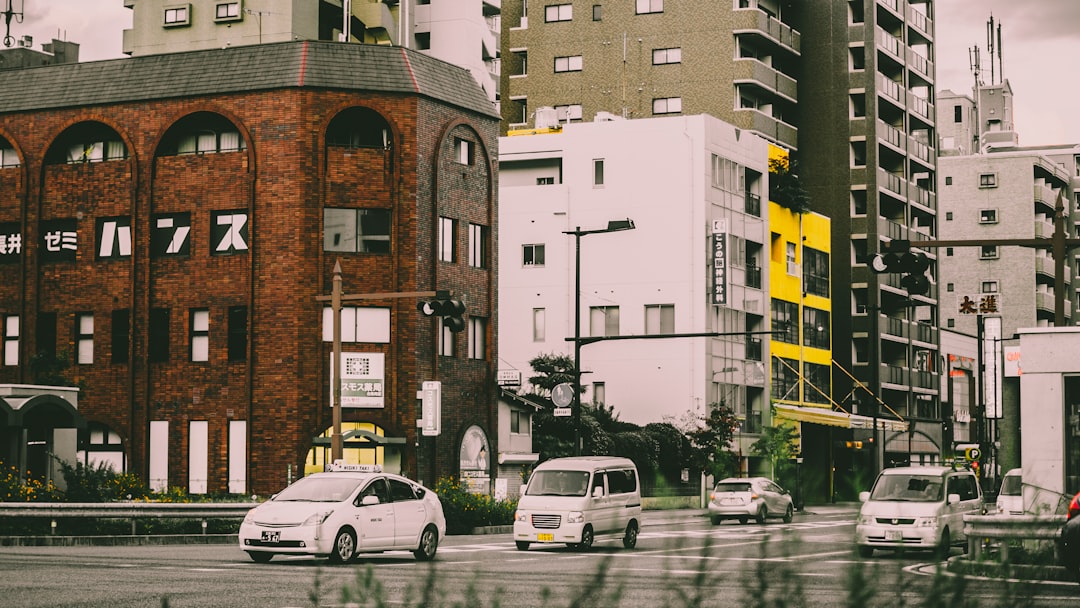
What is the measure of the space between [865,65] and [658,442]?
1197 inches

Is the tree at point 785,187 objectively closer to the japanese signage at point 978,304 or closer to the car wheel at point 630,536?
the japanese signage at point 978,304

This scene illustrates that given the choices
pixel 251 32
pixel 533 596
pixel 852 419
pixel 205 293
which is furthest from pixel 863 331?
pixel 533 596

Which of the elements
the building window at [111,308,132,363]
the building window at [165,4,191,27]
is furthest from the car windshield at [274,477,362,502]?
the building window at [165,4,191,27]

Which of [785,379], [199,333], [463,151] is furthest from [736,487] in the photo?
[785,379]

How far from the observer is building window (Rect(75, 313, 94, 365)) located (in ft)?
168

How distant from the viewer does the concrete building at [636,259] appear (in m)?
64.1

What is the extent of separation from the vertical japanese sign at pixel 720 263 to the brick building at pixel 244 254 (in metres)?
14.2

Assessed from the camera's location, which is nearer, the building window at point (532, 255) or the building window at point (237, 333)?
the building window at point (237, 333)

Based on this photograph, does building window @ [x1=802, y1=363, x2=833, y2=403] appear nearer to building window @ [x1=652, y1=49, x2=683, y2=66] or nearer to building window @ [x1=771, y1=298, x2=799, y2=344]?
building window @ [x1=771, y1=298, x2=799, y2=344]

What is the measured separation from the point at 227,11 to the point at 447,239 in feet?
77.6

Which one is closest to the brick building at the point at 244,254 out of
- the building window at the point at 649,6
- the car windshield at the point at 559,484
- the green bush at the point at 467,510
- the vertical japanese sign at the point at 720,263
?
the green bush at the point at 467,510

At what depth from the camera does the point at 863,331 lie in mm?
78938

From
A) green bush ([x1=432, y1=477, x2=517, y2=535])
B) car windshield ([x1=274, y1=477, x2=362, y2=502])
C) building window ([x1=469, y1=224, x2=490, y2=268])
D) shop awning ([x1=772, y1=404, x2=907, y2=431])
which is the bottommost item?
green bush ([x1=432, y1=477, x2=517, y2=535])

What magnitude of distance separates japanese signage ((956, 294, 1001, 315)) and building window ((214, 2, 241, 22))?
50.3m
